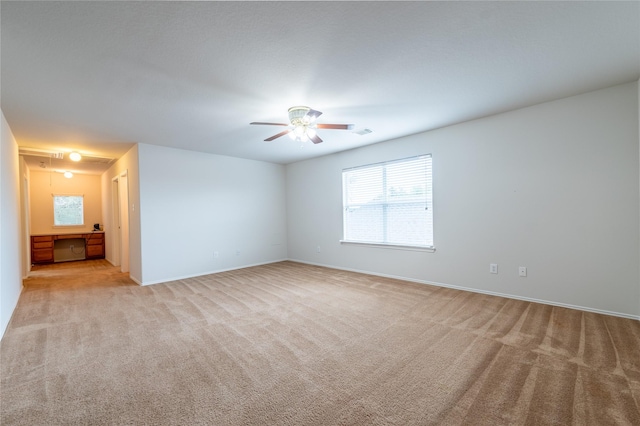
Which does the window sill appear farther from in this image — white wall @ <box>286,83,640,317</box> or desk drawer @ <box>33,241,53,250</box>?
desk drawer @ <box>33,241,53,250</box>

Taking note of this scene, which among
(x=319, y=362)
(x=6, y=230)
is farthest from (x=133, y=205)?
(x=319, y=362)

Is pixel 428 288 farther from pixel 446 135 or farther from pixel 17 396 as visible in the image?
pixel 17 396

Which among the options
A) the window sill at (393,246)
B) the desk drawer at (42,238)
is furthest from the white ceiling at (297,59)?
the desk drawer at (42,238)

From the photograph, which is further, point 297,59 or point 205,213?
point 205,213

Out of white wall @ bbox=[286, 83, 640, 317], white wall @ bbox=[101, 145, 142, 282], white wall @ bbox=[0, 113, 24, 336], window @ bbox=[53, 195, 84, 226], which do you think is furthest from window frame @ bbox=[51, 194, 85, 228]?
white wall @ bbox=[286, 83, 640, 317]

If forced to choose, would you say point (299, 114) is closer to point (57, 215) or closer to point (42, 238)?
point (42, 238)

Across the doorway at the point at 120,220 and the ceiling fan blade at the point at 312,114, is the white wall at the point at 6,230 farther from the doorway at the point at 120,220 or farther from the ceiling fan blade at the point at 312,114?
the ceiling fan blade at the point at 312,114

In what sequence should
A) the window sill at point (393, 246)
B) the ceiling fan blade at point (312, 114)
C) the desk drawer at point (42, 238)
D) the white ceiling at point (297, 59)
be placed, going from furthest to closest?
the desk drawer at point (42, 238) < the window sill at point (393, 246) < the ceiling fan blade at point (312, 114) < the white ceiling at point (297, 59)

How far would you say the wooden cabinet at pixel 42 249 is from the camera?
263 inches

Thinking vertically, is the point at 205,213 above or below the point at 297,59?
below

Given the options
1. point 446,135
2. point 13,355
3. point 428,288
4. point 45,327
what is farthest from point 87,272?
point 446,135

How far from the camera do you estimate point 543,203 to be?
330 cm

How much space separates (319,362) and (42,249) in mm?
8378

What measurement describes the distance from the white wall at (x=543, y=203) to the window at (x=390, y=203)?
182 mm
